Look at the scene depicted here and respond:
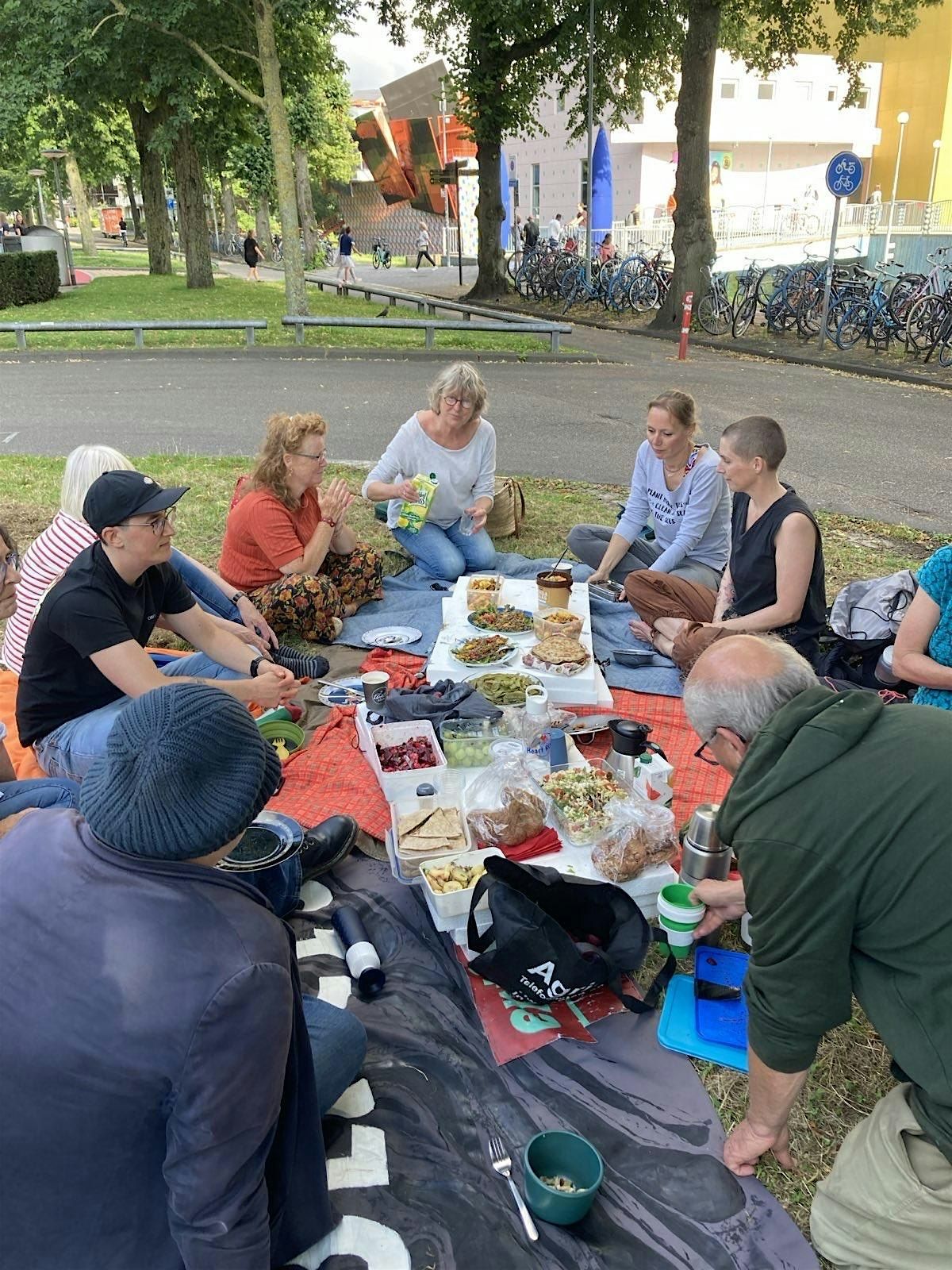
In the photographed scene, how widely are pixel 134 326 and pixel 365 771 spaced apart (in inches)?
508

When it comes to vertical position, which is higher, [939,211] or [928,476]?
[939,211]

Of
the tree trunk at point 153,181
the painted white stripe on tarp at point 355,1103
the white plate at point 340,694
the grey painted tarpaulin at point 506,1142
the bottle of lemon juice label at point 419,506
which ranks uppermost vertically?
the tree trunk at point 153,181

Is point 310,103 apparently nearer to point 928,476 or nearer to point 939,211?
point 939,211

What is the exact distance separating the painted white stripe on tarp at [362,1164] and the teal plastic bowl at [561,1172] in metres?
0.35

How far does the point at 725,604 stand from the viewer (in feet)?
14.6

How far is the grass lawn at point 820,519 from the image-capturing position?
7.55 feet

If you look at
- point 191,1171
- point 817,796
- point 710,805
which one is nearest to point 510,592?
point 710,805

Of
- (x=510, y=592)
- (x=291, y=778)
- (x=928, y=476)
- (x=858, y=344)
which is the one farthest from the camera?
(x=858, y=344)

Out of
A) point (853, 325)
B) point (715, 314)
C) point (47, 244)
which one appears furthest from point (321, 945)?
point (47, 244)

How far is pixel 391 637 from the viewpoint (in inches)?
190

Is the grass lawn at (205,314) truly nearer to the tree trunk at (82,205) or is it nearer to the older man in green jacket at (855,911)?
the older man in green jacket at (855,911)

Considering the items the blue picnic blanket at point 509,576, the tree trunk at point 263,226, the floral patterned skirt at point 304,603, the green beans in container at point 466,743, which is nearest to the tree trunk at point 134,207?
the tree trunk at point 263,226

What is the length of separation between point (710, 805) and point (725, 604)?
5.87 feet

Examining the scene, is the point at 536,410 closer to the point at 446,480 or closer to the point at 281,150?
the point at 446,480
